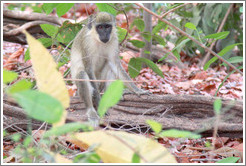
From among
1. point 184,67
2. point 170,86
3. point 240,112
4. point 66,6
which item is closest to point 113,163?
point 66,6

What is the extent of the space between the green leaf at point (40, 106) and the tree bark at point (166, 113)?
2235mm

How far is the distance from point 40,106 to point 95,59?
378 cm

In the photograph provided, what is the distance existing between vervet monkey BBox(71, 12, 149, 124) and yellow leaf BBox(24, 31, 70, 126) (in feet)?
8.66

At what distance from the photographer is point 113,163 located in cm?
118

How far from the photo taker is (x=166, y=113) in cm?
359

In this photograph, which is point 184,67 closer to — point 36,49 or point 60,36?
point 60,36

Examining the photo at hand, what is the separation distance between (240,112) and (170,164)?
2.35 meters

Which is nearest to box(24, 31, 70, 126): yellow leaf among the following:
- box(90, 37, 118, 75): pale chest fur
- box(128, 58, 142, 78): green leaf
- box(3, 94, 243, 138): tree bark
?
box(3, 94, 243, 138): tree bark

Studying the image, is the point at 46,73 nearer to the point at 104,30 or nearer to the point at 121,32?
the point at 104,30

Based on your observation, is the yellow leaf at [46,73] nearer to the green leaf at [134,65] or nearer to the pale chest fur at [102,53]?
the green leaf at [134,65]

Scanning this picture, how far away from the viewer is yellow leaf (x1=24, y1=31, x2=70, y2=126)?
105cm

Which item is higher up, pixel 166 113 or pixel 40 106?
pixel 40 106

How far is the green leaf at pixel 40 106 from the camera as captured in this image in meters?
0.86

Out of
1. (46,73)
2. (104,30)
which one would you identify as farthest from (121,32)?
(46,73)
